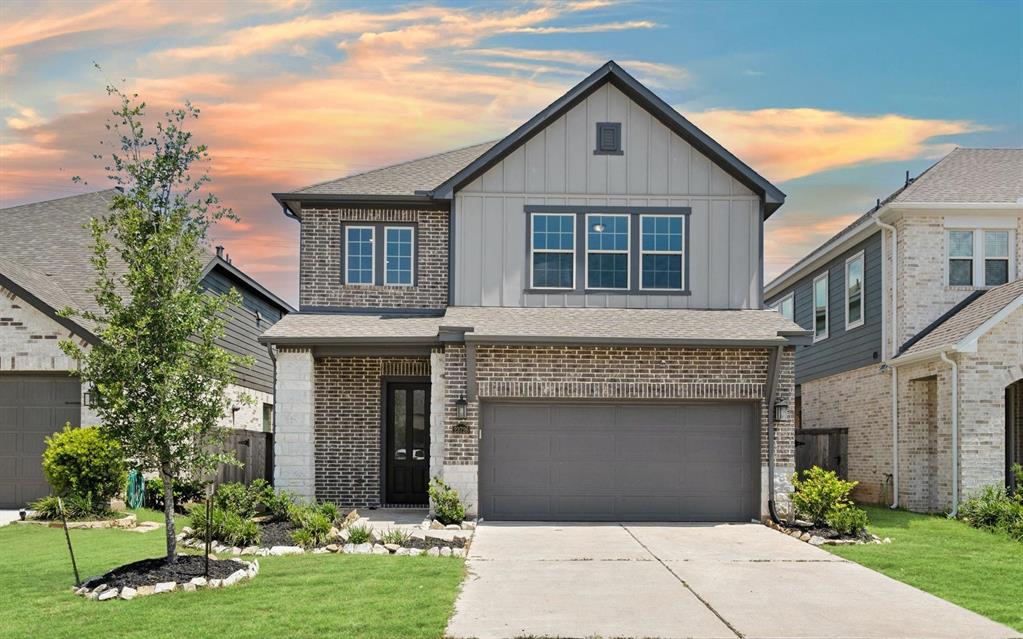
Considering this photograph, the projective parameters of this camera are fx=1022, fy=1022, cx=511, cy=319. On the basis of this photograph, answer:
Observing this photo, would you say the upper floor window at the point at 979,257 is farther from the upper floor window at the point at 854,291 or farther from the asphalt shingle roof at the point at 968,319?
the upper floor window at the point at 854,291

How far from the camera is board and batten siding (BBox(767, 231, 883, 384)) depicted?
2262 centimetres

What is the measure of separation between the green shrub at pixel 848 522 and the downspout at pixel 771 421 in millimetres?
1870

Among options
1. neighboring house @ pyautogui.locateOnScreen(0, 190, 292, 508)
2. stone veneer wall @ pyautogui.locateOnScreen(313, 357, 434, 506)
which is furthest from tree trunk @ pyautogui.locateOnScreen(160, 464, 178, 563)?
stone veneer wall @ pyautogui.locateOnScreen(313, 357, 434, 506)

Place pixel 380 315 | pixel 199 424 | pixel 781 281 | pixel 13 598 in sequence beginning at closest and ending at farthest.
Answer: pixel 13 598
pixel 199 424
pixel 380 315
pixel 781 281

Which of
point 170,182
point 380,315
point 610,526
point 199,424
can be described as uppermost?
point 170,182

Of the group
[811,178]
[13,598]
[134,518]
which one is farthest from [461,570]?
[811,178]

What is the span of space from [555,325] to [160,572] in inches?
338

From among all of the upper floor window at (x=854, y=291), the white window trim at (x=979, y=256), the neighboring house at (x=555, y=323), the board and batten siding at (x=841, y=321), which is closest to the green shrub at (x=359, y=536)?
the neighboring house at (x=555, y=323)

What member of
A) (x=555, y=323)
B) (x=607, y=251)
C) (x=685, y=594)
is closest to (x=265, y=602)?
(x=685, y=594)

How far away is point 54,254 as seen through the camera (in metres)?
22.4

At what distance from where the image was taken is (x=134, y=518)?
680 inches

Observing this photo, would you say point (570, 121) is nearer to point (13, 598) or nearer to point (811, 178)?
point (811, 178)

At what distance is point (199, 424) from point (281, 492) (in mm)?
5773

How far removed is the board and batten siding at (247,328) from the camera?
83.6 feet
